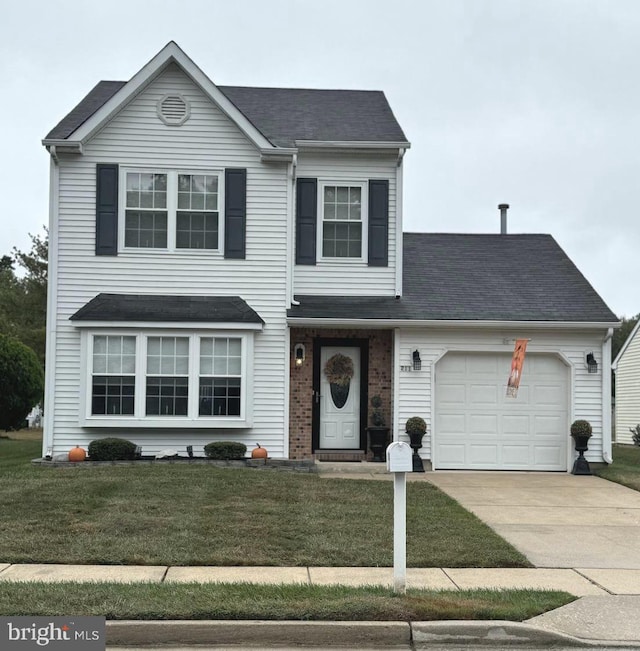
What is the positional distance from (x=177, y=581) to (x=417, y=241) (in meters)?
12.8

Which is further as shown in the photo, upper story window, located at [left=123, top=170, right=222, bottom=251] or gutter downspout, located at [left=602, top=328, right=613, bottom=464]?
gutter downspout, located at [left=602, top=328, right=613, bottom=464]

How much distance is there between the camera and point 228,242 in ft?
50.2

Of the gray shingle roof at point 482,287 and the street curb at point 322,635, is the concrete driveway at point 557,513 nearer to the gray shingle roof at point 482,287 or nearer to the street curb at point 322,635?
the street curb at point 322,635

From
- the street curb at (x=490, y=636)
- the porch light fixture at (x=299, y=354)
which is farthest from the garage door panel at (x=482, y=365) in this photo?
the street curb at (x=490, y=636)

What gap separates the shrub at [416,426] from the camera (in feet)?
48.7

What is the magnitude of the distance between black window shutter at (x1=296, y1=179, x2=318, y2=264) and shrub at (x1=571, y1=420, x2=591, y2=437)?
5.75m

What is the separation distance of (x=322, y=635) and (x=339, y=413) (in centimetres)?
1016

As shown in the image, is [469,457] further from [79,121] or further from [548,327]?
[79,121]

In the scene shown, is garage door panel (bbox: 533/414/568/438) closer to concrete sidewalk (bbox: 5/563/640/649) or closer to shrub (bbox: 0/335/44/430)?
concrete sidewalk (bbox: 5/563/640/649)

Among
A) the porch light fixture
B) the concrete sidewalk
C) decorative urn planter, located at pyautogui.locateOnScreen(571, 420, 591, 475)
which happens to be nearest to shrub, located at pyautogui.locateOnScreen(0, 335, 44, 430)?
the porch light fixture

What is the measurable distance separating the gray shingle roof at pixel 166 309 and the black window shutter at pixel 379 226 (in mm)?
2660

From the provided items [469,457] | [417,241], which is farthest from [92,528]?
[417,241]

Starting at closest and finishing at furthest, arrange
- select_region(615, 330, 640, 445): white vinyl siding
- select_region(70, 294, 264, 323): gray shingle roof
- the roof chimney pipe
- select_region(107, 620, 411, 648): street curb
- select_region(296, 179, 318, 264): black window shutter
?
select_region(107, 620, 411, 648): street curb
select_region(70, 294, 264, 323): gray shingle roof
select_region(296, 179, 318, 264): black window shutter
the roof chimney pipe
select_region(615, 330, 640, 445): white vinyl siding

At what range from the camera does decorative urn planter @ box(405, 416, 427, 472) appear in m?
14.9
